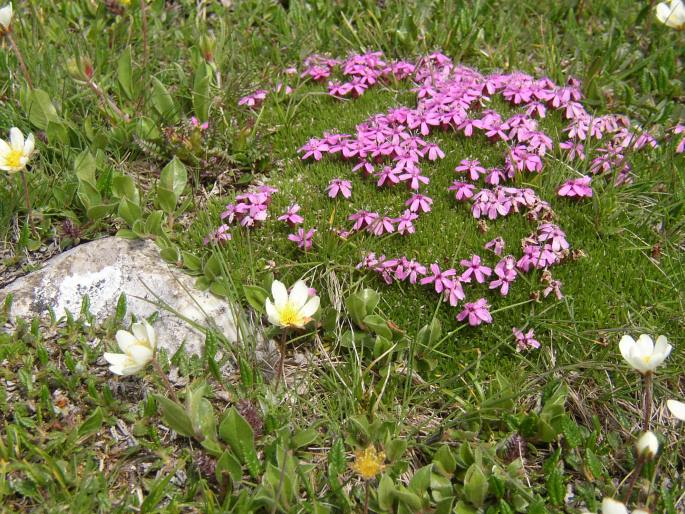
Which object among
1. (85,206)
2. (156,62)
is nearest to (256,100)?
(156,62)

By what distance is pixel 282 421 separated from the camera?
3148mm

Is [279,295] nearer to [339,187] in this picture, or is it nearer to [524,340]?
[339,187]

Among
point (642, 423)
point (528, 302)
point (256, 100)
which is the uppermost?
point (256, 100)

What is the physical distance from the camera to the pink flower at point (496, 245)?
3586 mm

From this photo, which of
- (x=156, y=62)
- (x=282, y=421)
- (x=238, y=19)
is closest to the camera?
(x=282, y=421)

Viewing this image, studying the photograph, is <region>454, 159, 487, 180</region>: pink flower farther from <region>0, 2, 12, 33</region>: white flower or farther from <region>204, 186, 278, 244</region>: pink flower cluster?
<region>0, 2, 12, 33</region>: white flower

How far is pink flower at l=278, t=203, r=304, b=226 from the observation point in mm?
3744

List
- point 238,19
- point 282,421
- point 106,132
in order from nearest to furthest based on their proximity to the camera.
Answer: point 282,421
point 106,132
point 238,19

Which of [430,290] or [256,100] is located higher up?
[256,100]

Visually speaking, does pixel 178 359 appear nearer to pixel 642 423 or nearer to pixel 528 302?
pixel 528 302

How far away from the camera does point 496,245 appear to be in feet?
11.8

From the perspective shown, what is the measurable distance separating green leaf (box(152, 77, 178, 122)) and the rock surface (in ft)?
3.68

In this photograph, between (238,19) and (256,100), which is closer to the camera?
(256,100)

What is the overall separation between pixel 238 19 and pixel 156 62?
2.77ft
